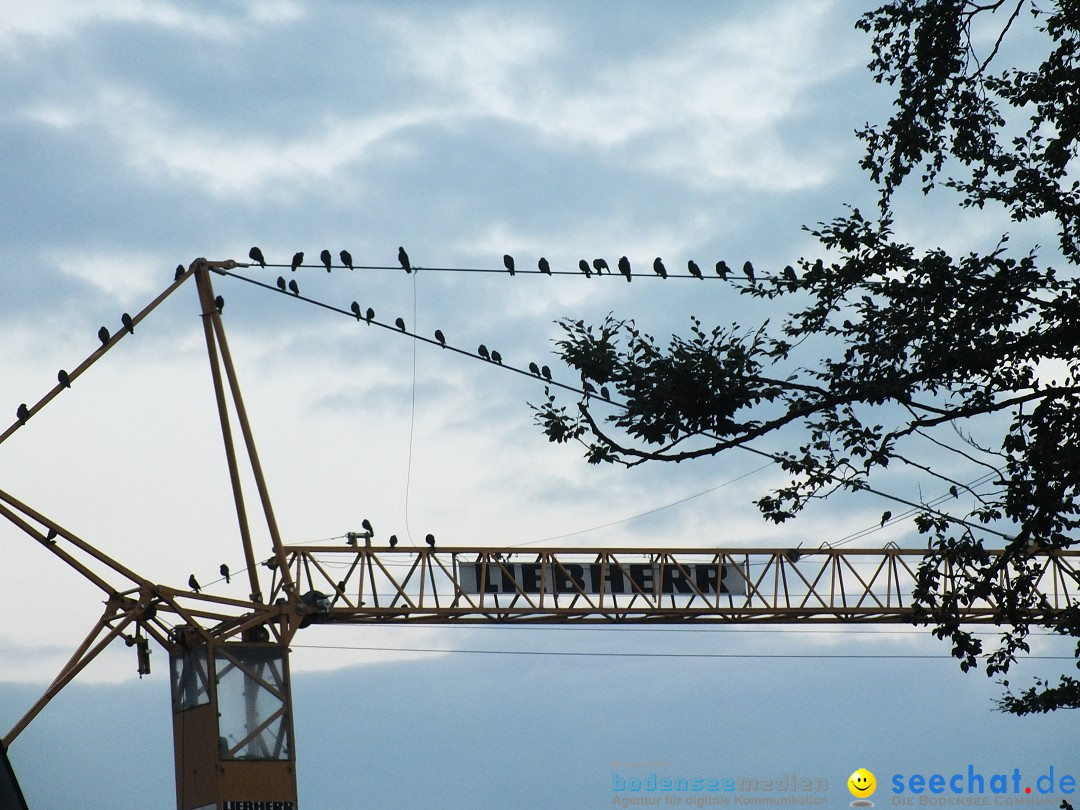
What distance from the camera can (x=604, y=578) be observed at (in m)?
40.6

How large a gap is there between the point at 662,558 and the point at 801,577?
4.10m

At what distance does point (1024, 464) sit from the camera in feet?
44.6

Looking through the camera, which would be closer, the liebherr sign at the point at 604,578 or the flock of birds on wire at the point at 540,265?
the flock of birds on wire at the point at 540,265

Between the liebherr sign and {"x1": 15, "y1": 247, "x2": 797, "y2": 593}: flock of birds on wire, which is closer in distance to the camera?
{"x1": 15, "y1": 247, "x2": 797, "y2": 593}: flock of birds on wire

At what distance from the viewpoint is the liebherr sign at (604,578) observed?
39.3m

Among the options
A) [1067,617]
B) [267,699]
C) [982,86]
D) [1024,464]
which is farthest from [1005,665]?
[267,699]

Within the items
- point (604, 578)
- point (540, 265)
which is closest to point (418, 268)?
point (540, 265)

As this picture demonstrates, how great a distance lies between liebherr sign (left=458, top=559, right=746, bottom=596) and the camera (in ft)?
129

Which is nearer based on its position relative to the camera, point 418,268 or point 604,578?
point 418,268

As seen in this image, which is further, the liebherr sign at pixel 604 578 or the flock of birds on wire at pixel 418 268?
the liebherr sign at pixel 604 578

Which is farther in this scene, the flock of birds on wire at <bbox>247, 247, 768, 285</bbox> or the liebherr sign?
the liebherr sign

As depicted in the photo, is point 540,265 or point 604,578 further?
point 604,578

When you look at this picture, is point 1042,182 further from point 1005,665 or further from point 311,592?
point 311,592

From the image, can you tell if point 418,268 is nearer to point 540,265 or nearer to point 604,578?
point 540,265
